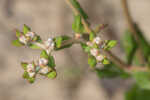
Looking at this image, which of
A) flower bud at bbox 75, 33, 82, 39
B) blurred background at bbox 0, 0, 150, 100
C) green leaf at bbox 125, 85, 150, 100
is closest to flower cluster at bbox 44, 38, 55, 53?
flower bud at bbox 75, 33, 82, 39

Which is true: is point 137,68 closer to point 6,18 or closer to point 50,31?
point 50,31

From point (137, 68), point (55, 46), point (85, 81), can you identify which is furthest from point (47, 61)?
point (85, 81)

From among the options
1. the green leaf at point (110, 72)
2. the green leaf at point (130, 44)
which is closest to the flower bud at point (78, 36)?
the green leaf at point (110, 72)

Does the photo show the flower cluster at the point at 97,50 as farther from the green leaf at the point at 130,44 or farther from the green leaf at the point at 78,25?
the green leaf at the point at 130,44

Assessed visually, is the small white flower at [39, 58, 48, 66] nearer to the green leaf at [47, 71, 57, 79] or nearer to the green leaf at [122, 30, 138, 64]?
the green leaf at [47, 71, 57, 79]

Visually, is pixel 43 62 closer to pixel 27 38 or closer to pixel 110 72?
pixel 27 38

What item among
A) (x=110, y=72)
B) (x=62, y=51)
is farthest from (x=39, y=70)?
(x=62, y=51)

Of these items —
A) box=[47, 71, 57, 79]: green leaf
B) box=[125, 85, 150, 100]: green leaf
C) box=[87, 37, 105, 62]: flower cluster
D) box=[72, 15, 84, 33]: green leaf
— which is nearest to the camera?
box=[47, 71, 57, 79]: green leaf
